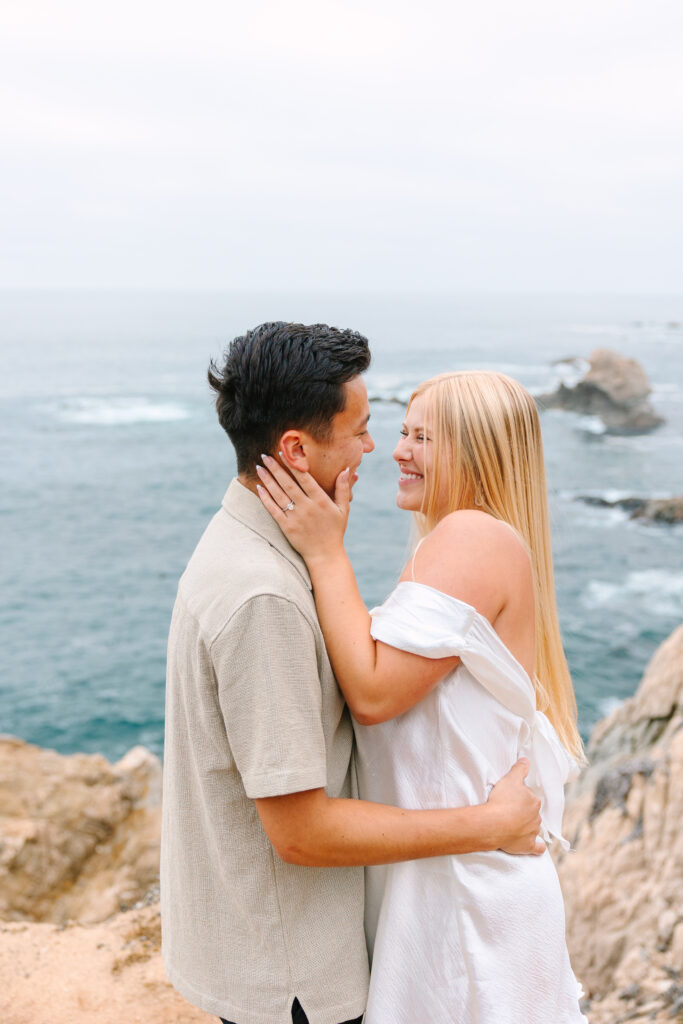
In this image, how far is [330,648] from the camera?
7.91ft

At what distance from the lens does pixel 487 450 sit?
9.27 ft

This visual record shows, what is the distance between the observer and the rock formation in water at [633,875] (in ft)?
17.3

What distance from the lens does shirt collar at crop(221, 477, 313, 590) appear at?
97.9 inches

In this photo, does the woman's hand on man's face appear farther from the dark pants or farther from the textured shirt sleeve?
the dark pants

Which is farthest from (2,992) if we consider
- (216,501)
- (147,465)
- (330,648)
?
(147,465)

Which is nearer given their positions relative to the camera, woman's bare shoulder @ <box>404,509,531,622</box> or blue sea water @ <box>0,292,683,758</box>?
Answer: woman's bare shoulder @ <box>404,509,531,622</box>

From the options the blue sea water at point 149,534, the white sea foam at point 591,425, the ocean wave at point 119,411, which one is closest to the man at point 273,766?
the blue sea water at point 149,534

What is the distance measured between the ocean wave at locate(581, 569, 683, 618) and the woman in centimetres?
2704

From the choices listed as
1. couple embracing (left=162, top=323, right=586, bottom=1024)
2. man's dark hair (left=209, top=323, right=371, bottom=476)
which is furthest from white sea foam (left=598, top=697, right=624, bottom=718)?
man's dark hair (left=209, top=323, right=371, bottom=476)

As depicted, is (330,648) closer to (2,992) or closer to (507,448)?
(507,448)

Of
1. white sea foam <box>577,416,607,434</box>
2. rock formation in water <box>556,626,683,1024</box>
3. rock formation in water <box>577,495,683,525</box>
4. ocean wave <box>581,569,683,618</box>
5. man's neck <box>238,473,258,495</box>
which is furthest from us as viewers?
white sea foam <box>577,416,607,434</box>

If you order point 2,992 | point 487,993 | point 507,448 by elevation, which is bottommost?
point 2,992

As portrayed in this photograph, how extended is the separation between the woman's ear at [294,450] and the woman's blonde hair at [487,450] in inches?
22.2

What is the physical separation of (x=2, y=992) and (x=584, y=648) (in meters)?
22.0
